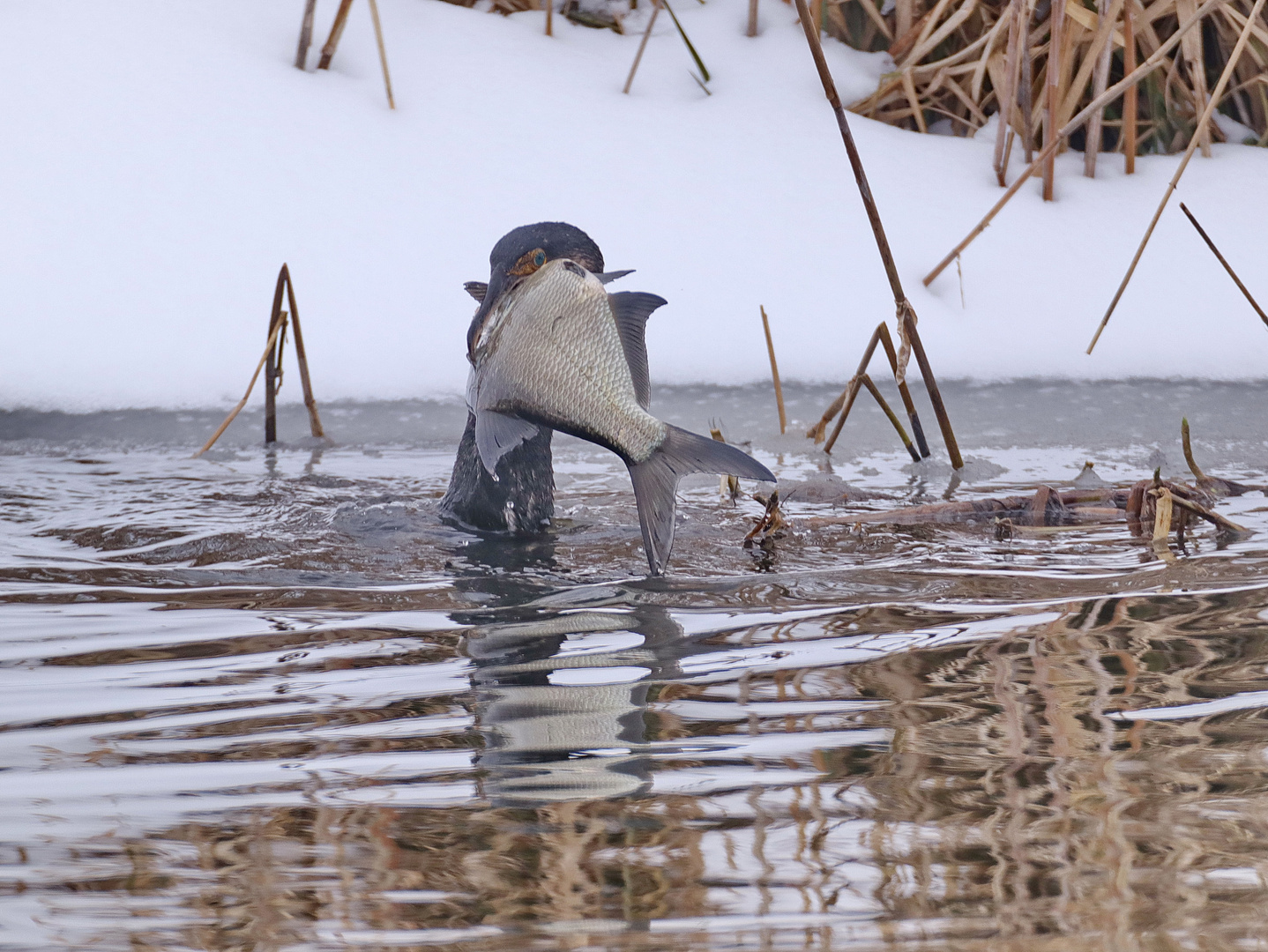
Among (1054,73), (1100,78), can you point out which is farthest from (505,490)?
(1100,78)

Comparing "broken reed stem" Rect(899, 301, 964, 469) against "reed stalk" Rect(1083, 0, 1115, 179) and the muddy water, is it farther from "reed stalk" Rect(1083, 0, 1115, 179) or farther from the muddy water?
"reed stalk" Rect(1083, 0, 1115, 179)

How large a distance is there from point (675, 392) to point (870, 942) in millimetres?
3169

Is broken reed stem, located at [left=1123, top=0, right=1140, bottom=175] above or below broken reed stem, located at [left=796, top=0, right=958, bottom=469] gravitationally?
above

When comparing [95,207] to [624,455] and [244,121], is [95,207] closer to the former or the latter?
[244,121]

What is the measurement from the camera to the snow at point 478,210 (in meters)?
4.09

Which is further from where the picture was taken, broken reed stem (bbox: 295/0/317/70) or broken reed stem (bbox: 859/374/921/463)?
broken reed stem (bbox: 295/0/317/70)

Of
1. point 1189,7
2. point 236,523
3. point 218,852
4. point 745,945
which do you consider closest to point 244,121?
point 236,523

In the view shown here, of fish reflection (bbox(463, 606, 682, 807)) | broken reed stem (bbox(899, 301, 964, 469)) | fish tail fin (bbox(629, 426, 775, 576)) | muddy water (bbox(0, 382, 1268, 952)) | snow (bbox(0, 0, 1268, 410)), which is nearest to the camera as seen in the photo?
muddy water (bbox(0, 382, 1268, 952))

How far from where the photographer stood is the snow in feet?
13.4

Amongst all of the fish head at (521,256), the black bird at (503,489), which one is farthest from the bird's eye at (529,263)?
the black bird at (503,489)

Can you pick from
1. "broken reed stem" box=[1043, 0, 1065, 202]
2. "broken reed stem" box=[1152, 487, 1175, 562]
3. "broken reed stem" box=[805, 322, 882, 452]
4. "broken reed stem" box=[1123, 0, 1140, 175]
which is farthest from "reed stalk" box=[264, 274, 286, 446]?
"broken reed stem" box=[1123, 0, 1140, 175]

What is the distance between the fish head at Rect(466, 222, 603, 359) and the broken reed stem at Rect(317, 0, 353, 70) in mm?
3067

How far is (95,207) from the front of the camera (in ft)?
14.6

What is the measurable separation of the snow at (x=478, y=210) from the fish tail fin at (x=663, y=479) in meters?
1.94
